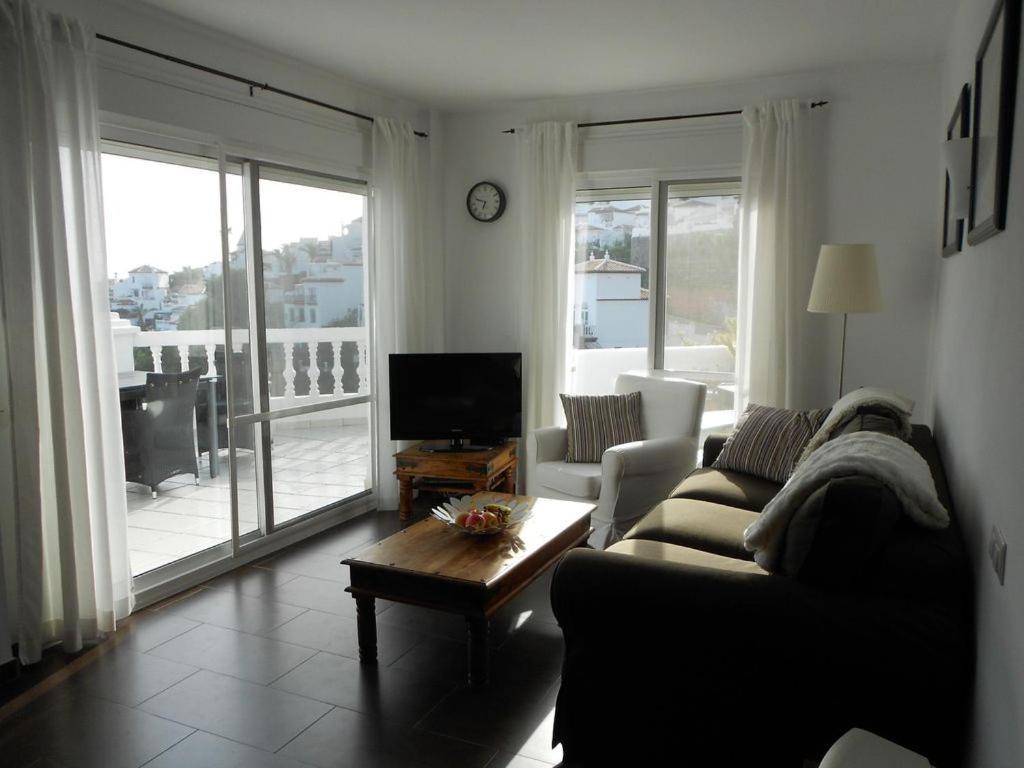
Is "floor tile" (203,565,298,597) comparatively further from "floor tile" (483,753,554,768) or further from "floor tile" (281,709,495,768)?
"floor tile" (483,753,554,768)

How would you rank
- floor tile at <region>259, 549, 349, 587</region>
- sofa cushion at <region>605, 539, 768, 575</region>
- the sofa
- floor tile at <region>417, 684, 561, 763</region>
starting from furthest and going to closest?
1. floor tile at <region>259, 549, 349, 587</region>
2. sofa cushion at <region>605, 539, 768, 575</region>
3. floor tile at <region>417, 684, 561, 763</region>
4. the sofa

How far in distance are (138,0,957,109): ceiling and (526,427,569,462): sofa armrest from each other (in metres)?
2.10

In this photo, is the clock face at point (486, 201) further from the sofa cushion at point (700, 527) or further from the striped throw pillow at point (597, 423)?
the sofa cushion at point (700, 527)

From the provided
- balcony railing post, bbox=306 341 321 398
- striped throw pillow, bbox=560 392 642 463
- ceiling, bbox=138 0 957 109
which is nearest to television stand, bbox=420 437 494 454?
striped throw pillow, bbox=560 392 642 463

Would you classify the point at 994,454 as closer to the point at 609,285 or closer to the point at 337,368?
the point at 609,285

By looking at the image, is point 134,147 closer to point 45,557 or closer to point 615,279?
point 45,557

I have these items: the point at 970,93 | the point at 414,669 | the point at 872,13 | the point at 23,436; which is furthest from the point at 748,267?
the point at 23,436

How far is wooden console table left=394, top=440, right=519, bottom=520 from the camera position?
4.68 m

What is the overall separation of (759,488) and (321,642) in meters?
2.10

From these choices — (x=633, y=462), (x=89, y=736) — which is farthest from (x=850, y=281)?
(x=89, y=736)

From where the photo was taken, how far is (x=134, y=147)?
3.50 m

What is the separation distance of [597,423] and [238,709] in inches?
102

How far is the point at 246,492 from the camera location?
13.8 feet

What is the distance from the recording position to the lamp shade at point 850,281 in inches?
155
